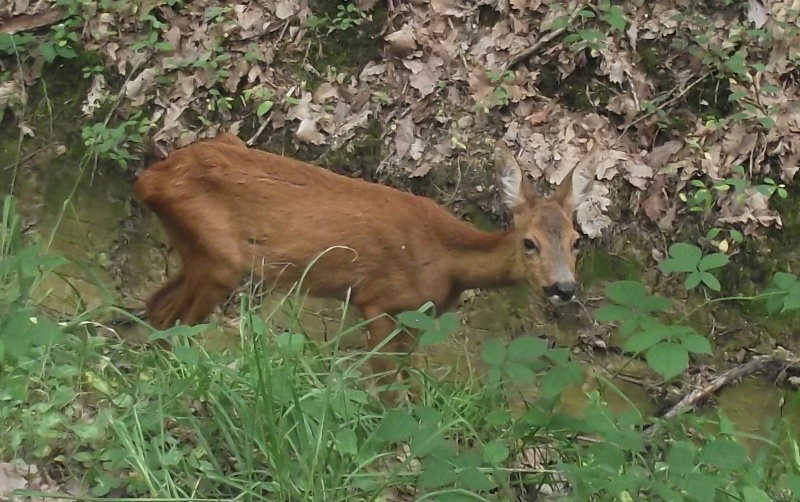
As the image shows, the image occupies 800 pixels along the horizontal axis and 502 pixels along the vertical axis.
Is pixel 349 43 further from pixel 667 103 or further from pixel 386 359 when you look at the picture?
pixel 386 359

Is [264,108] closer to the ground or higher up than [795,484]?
closer to the ground

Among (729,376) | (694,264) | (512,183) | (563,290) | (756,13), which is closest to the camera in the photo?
(694,264)

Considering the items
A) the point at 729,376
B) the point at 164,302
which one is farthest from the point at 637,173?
the point at 164,302

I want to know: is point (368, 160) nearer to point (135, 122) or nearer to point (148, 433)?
point (135, 122)

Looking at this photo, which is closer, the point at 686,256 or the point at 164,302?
the point at 686,256

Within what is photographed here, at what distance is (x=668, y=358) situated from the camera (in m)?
3.35

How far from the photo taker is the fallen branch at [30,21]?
713 centimetres

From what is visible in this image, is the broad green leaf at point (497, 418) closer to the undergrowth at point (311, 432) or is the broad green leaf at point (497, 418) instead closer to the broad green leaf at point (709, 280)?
the undergrowth at point (311, 432)

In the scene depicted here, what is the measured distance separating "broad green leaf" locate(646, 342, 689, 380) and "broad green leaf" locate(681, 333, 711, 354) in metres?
0.02

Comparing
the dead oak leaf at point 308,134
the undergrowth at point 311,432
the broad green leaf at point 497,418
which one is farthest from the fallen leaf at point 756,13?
the broad green leaf at point 497,418

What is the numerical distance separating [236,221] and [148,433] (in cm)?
185

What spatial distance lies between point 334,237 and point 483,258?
2.82 ft

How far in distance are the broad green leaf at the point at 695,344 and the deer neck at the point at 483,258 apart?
78.3 inches

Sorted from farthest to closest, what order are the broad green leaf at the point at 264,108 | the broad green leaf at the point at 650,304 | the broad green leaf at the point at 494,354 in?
the broad green leaf at the point at 264,108
the broad green leaf at the point at 650,304
the broad green leaf at the point at 494,354
